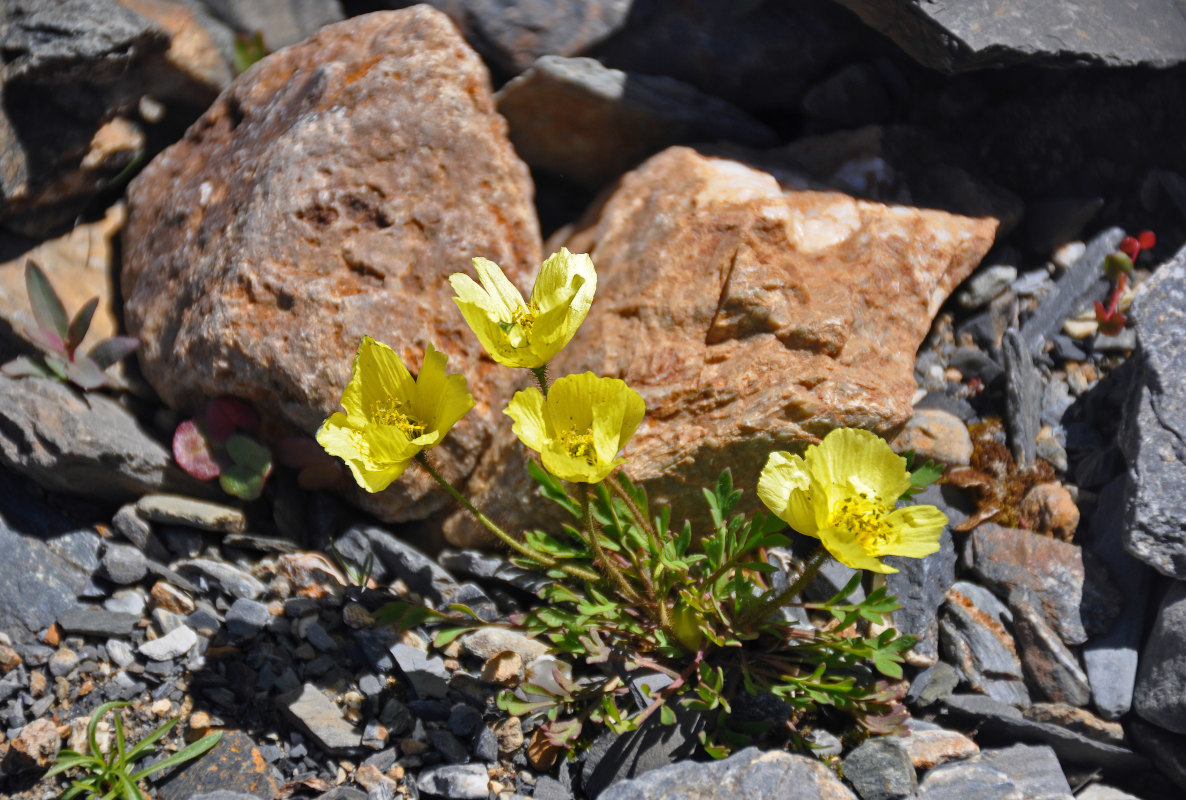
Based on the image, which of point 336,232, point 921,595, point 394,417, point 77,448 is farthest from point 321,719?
point 921,595

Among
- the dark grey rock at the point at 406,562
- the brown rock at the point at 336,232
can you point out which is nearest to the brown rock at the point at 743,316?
the dark grey rock at the point at 406,562

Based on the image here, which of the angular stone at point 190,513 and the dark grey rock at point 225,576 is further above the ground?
the angular stone at point 190,513

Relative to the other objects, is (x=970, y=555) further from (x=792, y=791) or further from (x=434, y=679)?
(x=434, y=679)

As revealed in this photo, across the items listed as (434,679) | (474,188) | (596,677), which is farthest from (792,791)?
(474,188)

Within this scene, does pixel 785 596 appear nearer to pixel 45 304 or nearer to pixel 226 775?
pixel 226 775

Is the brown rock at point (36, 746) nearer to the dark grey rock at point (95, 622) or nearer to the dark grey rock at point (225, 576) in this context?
the dark grey rock at point (95, 622)

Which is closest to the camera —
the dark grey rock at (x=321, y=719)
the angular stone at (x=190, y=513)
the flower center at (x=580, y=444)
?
the flower center at (x=580, y=444)

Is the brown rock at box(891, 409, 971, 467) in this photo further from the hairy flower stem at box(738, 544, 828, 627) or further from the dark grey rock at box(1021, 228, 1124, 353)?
the hairy flower stem at box(738, 544, 828, 627)
